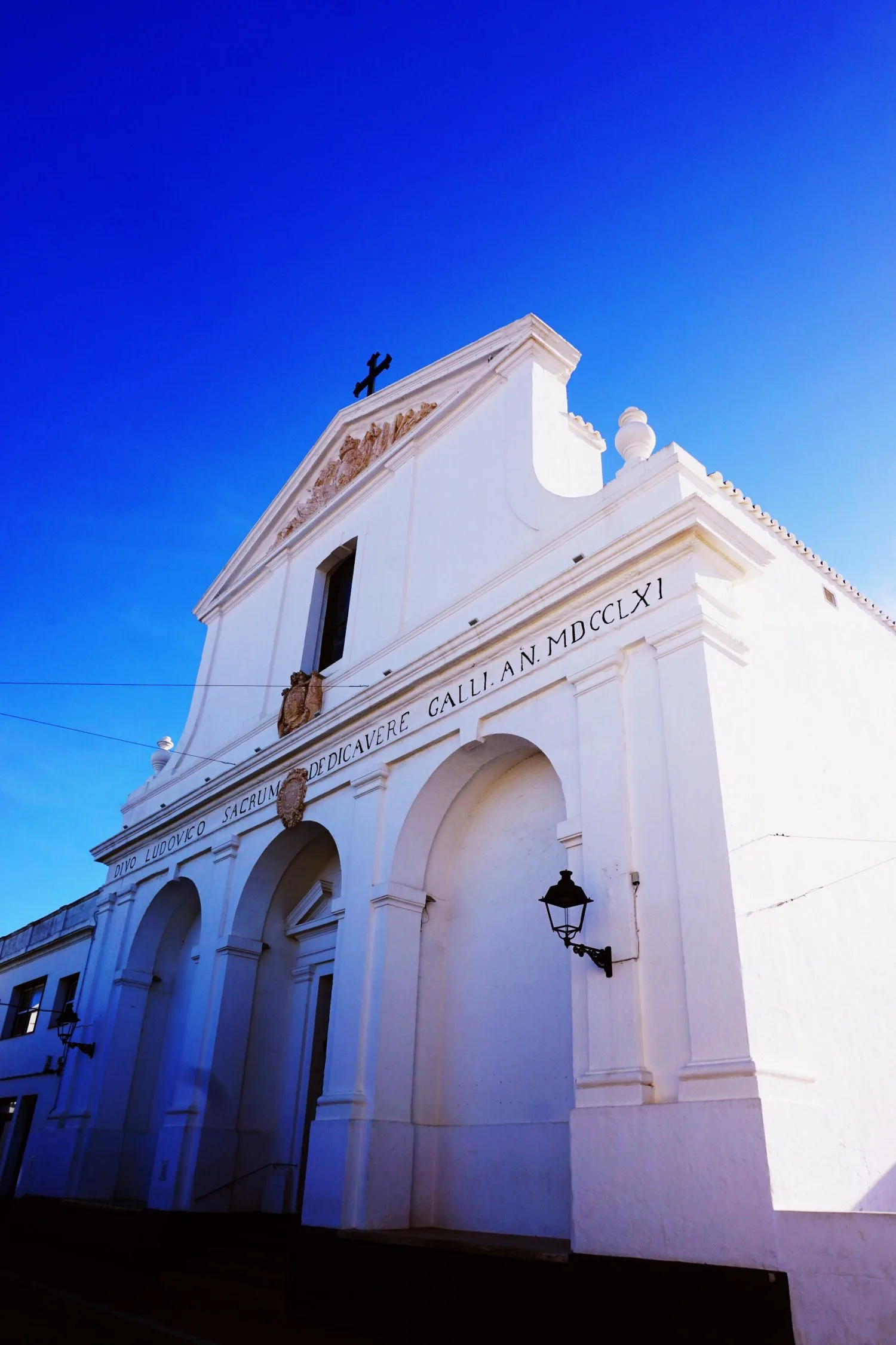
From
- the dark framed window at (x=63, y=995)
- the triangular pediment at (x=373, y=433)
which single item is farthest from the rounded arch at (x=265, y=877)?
the dark framed window at (x=63, y=995)

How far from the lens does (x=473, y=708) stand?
31.2 ft

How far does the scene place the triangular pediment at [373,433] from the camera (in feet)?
38.4

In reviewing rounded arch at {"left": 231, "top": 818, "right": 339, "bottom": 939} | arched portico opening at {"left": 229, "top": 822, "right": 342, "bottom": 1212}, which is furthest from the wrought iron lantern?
rounded arch at {"left": 231, "top": 818, "right": 339, "bottom": 939}

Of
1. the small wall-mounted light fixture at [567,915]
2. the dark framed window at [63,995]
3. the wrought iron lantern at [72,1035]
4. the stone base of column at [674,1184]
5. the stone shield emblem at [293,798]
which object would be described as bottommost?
the stone base of column at [674,1184]

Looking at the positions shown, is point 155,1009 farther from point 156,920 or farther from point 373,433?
point 373,433

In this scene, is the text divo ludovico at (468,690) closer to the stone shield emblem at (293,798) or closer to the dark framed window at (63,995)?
the stone shield emblem at (293,798)

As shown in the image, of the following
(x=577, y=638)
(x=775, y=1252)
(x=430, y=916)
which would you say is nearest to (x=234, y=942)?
(x=430, y=916)

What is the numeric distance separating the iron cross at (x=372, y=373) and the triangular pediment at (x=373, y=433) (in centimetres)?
88

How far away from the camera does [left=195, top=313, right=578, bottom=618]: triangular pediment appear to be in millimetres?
11695

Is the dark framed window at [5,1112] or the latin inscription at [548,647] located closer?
the latin inscription at [548,647]

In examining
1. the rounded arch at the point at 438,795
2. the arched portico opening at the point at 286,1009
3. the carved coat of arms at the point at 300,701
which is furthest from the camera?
the carved coat of arms at the point at 300,701

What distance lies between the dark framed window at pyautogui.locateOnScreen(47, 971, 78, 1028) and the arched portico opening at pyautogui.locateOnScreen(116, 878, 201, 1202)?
358 centimetres

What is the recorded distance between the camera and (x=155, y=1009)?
14.9 meters

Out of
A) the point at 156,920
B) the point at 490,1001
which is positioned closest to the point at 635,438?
the point at 490,1001
